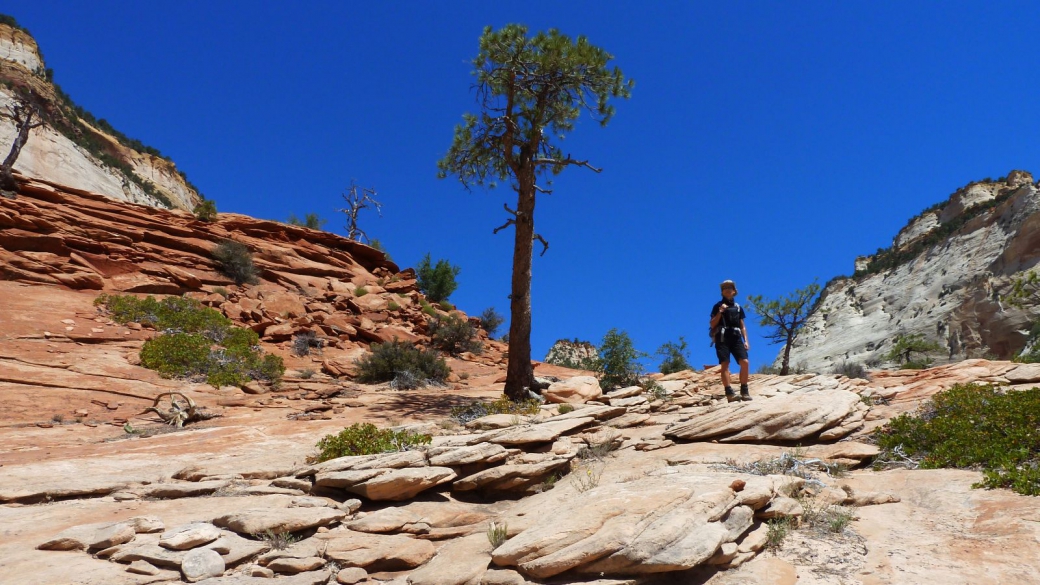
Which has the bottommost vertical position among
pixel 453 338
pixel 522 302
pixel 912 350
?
pixel 522 302

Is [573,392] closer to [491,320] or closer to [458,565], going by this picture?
[458,565]

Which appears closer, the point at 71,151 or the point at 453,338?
the point at 453,338

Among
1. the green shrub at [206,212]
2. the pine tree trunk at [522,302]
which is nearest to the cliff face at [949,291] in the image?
the pine tree trunk at [522,302]

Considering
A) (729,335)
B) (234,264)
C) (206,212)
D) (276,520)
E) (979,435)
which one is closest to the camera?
(276,520)

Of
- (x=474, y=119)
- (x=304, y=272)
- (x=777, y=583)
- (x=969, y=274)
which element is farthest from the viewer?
(x=969, y=274)

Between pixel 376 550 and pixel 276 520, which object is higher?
pixel 276 520

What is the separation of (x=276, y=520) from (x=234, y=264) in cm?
1982

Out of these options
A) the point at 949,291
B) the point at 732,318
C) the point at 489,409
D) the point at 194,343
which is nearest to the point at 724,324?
the point at 732,318

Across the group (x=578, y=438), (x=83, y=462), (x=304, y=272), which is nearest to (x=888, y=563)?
(x=578, y=438)

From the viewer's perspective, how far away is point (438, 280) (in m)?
31.7

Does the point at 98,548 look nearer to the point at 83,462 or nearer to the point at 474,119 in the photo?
the point at 83,462

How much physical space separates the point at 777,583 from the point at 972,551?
139cm

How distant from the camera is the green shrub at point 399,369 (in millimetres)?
14500

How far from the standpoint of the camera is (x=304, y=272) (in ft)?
80.1
